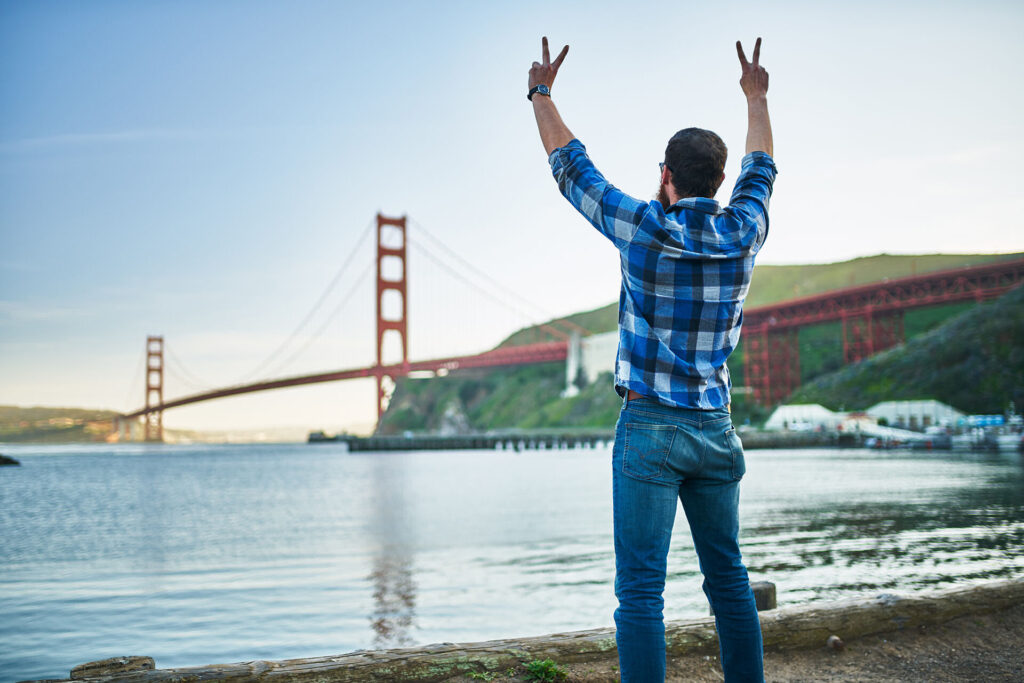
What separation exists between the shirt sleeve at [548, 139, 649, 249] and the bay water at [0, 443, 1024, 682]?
2567mm

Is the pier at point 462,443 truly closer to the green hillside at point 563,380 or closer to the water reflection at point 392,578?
the green hillside at point 563,380

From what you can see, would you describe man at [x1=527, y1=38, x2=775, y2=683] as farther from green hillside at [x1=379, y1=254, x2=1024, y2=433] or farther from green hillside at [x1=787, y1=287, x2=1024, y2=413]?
green hillside at [x1=379, y1=254, x2=1024, y2=433]

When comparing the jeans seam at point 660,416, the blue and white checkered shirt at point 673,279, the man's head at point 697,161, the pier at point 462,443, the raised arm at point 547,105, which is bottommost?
the pier at point 462,443

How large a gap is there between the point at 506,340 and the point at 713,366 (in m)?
102

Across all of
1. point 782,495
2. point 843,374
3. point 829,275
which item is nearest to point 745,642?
point 782,495

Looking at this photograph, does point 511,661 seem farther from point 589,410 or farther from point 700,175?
point 589,410

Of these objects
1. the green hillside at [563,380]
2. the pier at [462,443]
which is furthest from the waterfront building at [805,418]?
the pier at [462,443]

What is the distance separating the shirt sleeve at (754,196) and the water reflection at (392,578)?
4.34m

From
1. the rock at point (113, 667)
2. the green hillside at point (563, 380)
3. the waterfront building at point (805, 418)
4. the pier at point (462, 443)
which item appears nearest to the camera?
the rock at point (113, 667)

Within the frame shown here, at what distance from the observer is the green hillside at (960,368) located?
42156 mm

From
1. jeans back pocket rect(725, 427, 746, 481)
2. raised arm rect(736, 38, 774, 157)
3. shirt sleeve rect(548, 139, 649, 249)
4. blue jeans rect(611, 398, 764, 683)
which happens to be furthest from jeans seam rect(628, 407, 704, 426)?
raised arm rect(736, 38, 774, 157)

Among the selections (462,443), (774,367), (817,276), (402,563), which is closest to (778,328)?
(774,367)

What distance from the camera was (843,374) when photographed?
171 feet

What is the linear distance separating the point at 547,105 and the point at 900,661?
2507 mm
